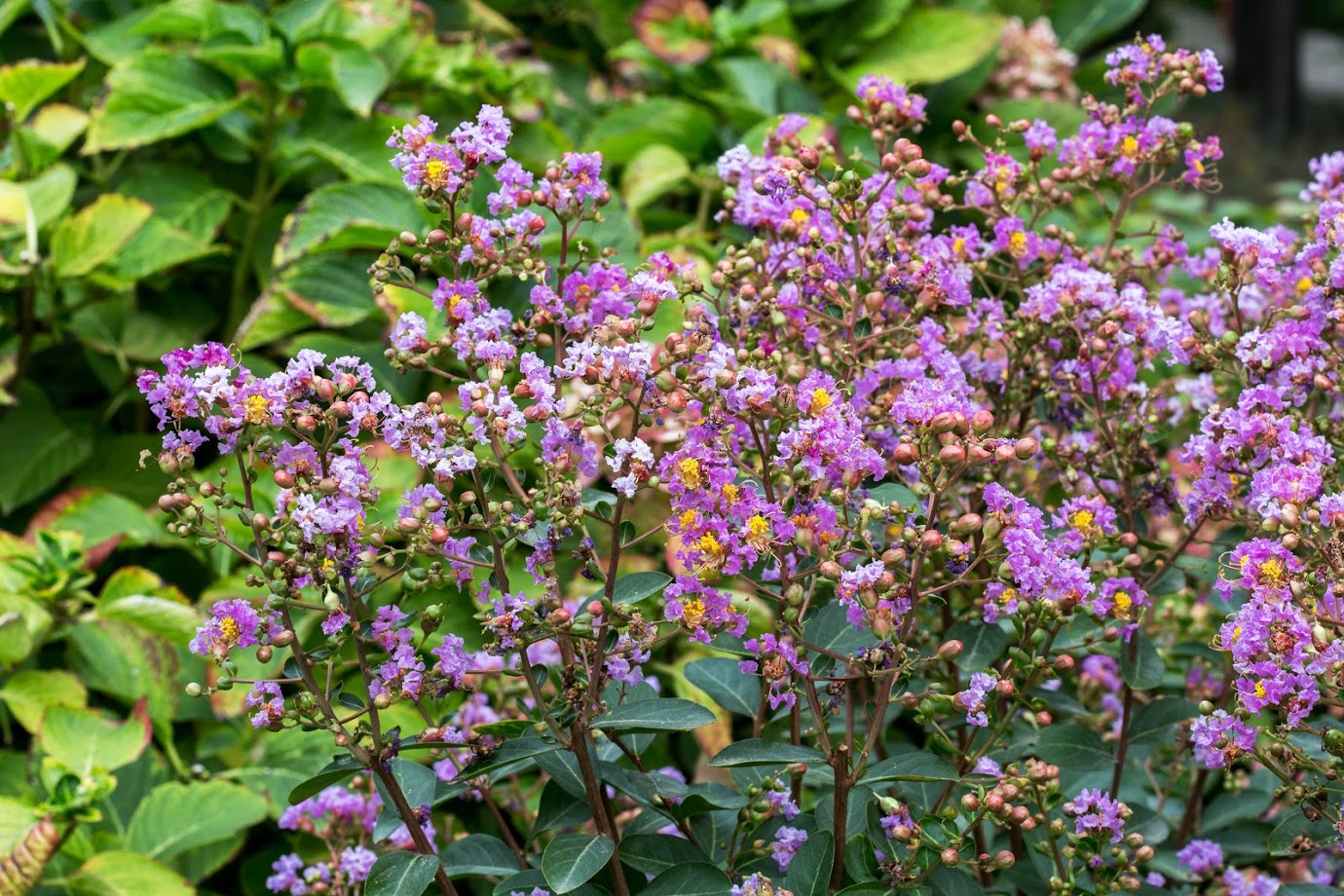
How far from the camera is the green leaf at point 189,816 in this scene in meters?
1.86

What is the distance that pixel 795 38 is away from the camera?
338 cm

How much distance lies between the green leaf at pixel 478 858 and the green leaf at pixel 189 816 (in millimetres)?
723

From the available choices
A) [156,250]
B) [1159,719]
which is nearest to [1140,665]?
[1159,719]

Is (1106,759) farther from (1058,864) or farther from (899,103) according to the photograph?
(899,103)

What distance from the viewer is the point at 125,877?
1.75 m

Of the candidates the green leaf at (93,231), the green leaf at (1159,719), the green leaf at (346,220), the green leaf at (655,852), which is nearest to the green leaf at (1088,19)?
the green leaf at (346,220)

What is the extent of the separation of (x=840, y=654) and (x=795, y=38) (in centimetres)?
256

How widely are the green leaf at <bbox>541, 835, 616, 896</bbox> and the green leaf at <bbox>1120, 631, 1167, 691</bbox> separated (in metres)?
0.60

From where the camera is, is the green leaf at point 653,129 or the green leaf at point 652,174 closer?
the green leaf at point 652,174

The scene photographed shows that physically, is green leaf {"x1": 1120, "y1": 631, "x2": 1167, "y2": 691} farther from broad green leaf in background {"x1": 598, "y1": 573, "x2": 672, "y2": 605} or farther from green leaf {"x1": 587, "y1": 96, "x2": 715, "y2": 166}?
green leaf {"x1": 587, "y1": 96, "x2": 715, "y2": 166}

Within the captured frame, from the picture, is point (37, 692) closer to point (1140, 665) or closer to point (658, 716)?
point (658, 716)

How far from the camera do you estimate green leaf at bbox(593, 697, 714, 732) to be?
43.1 inches

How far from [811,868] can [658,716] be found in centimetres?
22

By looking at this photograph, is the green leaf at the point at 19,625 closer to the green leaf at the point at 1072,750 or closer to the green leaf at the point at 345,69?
the green leaf at the point at 345,69
